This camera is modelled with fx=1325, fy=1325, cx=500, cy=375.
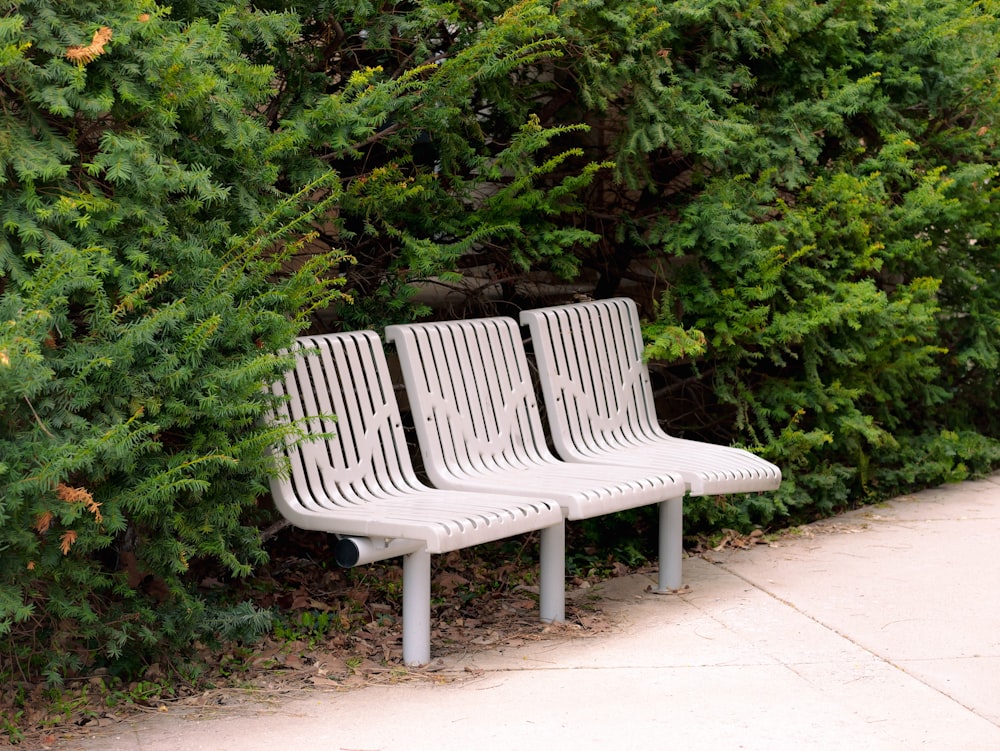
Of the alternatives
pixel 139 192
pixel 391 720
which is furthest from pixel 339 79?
pixel 391 720

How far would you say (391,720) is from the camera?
13.8 ft

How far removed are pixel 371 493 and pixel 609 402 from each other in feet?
5.32

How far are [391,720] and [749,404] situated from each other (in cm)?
336

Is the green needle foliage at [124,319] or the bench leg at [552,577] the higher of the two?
the green needle foliage at [124,319]

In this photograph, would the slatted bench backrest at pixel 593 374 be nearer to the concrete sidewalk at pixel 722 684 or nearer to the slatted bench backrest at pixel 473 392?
the slatted bench backrest at pixel 473 392

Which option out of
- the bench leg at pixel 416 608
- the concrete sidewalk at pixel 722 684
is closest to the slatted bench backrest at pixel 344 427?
the bench leg at pixel 416 608

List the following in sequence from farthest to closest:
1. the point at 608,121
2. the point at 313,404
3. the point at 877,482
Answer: the point at 877,482, the point at 608,121, the point at 313,404

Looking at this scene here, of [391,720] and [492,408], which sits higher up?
[492,408]

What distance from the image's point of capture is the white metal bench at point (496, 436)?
5363 mm

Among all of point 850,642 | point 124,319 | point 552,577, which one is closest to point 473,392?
point 552,577

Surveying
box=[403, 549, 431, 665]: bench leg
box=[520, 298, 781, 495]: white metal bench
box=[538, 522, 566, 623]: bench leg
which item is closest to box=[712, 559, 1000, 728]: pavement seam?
box=[520, 298, 781, 495]: white metal bench

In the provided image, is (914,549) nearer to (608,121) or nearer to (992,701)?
(992,701)

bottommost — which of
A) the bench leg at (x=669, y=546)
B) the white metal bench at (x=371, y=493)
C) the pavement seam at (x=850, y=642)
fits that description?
the pavement seam at (x=850, y=642)

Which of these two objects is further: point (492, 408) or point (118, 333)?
point (492, 408)
